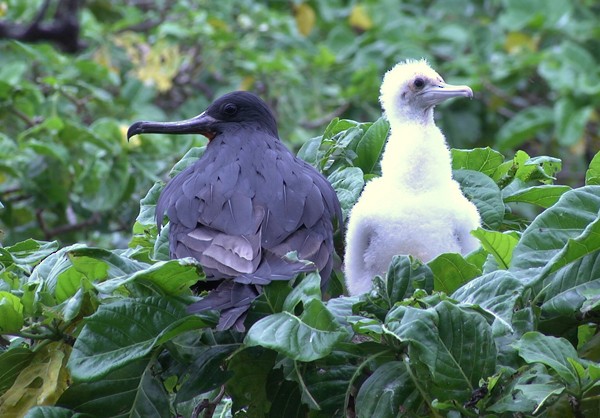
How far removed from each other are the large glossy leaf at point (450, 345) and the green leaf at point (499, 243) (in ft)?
1.05

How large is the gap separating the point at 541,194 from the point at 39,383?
1241 mm

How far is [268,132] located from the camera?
10.6 feet

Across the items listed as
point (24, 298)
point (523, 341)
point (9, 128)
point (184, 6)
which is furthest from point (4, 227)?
point (523, 341)

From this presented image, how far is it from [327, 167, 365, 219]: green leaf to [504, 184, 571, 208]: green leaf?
1.29 feet

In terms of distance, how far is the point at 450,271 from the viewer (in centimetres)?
229

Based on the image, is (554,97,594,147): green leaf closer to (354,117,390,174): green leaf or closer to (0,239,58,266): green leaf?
(354,117,390,174): green leaf

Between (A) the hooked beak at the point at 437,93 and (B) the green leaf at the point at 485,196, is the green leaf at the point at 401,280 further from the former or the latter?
(A) the hooked beak at the point at 437,93

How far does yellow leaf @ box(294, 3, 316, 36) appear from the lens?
288 inches

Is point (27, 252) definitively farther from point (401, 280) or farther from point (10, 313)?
point (401, 280)

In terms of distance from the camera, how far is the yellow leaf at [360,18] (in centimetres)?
729

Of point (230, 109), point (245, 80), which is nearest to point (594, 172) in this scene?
point (230, 109)

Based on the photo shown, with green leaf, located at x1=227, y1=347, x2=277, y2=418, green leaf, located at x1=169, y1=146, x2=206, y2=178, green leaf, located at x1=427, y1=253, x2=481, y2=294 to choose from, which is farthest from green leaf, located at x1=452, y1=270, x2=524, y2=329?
green leaf, located at x1=169, y1=146, x2=206, y2=178

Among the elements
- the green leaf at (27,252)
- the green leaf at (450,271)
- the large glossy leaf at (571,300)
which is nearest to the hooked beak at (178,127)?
the green leaf at (27,252)

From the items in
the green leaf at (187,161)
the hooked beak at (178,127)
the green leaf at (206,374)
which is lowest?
the green leaf at (206,374)
